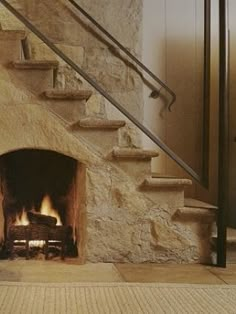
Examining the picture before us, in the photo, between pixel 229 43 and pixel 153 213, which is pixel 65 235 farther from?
pixel 229 43

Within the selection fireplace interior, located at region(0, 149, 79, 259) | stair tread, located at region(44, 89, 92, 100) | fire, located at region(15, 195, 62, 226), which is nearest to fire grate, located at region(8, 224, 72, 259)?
fireplace interior, located at region(0, 149, 79, 259)

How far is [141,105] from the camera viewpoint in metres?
3.68

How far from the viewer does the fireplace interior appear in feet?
9.75

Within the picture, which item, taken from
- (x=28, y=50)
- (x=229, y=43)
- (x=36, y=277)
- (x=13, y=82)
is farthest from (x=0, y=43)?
(x=229, y=43)

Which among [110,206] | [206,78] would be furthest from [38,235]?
[206,78]

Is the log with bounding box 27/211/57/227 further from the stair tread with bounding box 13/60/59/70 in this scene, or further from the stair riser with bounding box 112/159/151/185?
the stair tread with bounding box 13/60/59/70

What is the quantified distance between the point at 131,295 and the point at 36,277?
22.6 inches

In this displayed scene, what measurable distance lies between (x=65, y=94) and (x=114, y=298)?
3.98 feet

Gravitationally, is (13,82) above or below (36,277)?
above

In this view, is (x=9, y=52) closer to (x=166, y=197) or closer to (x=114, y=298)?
(x=166, y=197)

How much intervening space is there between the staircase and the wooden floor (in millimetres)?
113

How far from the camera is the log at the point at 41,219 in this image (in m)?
3.02

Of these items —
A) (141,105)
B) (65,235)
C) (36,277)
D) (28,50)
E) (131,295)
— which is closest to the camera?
(131,295)

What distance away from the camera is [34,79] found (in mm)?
2705
